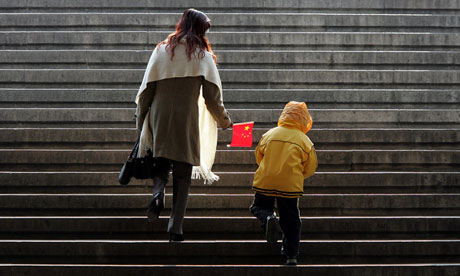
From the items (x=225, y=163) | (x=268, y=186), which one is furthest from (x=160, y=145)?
(x=225, y=163)

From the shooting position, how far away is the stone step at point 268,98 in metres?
6.93

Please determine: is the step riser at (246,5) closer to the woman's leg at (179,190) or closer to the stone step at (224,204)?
the stone step at (224,204)

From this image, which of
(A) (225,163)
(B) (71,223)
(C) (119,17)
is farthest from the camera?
(C) (119,17)

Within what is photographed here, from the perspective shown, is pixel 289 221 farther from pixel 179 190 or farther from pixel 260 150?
pixel 179 190

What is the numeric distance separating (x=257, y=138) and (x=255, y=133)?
7 cm

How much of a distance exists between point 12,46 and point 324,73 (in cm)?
435

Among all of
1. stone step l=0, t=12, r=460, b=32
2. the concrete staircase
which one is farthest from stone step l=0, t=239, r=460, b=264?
stone step l=0, t=12, r=460, b=32

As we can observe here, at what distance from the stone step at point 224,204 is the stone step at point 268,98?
6.48ft

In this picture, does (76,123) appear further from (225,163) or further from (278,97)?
(278,97)

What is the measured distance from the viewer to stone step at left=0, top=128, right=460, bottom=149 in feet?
19.9

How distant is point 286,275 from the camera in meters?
4.23

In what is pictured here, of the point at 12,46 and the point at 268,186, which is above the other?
the point at 12,46

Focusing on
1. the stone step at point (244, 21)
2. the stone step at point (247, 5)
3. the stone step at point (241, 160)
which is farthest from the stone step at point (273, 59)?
the stone step at point (241, 160)

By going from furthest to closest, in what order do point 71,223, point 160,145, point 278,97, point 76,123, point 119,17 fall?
1. point 119,17
2. point 278,97
3. point 76,123
4. point 71,223
5. point 160,145
